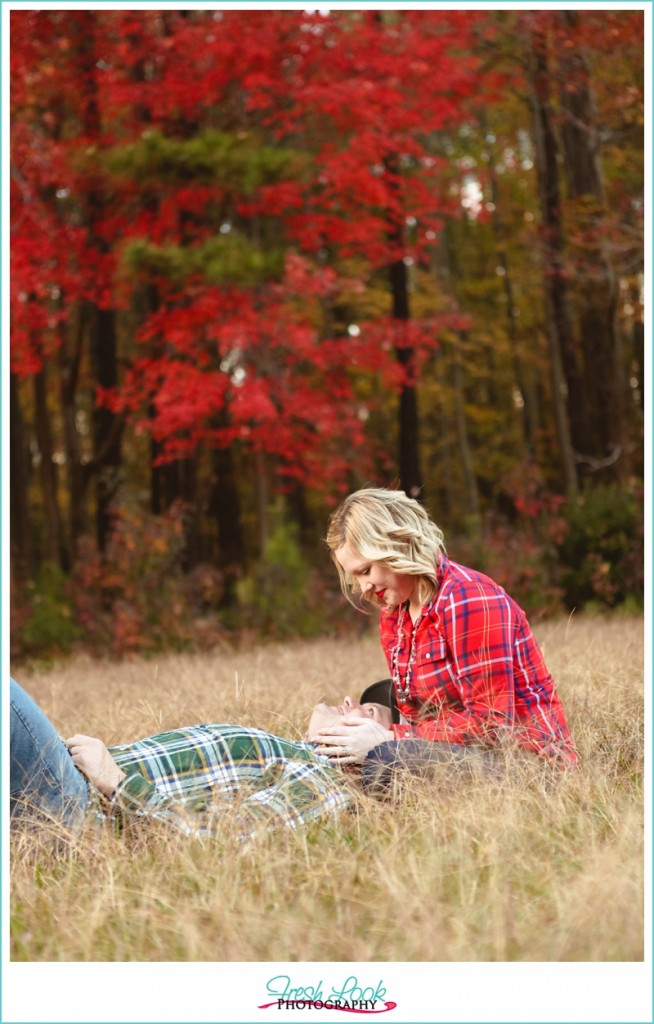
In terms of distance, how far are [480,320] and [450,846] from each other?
17.4 m

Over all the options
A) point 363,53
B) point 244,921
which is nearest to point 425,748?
point 244,921

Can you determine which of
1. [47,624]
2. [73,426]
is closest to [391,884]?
[47,624]

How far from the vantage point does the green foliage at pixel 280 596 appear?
31.6 ft

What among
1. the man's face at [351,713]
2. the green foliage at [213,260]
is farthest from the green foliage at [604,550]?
the man's face at [351,713]

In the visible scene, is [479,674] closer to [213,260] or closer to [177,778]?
[177,778]

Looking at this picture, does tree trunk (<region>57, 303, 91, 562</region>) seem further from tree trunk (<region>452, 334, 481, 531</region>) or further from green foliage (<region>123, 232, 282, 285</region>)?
tree trunk (<region>452, 334, 481, 531</region>)

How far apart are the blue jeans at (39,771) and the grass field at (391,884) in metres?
0.10

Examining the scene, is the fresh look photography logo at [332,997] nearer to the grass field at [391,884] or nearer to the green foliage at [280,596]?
the grass field at [391,884]

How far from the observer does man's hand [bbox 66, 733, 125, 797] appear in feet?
9.75

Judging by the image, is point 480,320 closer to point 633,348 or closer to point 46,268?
point 633,348

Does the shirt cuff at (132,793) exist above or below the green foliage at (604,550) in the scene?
below

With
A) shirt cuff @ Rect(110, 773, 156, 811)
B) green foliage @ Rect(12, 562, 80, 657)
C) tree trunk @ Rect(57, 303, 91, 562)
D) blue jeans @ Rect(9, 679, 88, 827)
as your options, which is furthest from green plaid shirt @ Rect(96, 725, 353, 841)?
tree trunk @ Rect(57, 303, 91, 562)

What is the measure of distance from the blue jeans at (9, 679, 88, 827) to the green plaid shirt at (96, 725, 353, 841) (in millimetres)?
128

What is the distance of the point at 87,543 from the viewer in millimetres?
9438
